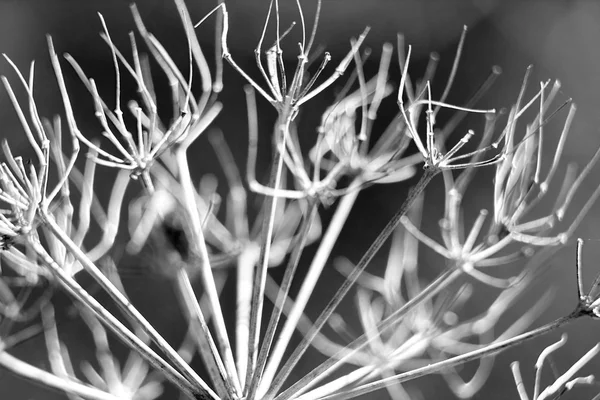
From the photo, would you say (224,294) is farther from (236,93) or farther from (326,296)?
(236,93)

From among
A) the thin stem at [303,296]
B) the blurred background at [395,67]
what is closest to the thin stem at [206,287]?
the thin stem at [303,296]

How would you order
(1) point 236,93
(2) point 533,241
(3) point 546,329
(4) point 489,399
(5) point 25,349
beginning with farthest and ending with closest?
1. (1) point 236,93
2. (4) point 489,399
3. (5) point 25,349
4. (2) point 533,241
5. (3) point 546,329

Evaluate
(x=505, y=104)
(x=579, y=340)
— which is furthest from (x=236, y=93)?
(x=579, y=340)

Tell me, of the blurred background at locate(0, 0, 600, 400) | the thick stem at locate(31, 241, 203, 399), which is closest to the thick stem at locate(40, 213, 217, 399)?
the thick stem at locate(31, 241, 203, 399)

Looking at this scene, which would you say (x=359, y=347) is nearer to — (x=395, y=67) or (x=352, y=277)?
(x=352, y=277)

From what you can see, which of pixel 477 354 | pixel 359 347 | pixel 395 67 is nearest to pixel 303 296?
pixel 359 347

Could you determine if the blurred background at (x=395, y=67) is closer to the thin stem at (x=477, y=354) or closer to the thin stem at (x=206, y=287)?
the thin stem at (x=206, y=287)

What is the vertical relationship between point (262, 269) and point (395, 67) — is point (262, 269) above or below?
below

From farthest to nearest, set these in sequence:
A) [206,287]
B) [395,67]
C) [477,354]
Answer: [395,67], [206,287], [477,354]
